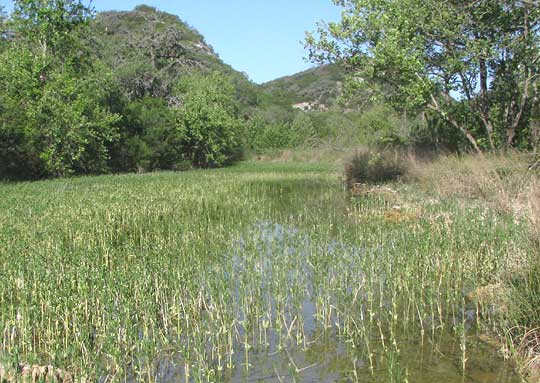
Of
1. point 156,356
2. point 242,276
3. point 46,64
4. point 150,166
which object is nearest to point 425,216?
point 242,276

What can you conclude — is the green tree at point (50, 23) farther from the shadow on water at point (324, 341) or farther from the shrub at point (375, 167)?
the shadow on water at point (324, 341)

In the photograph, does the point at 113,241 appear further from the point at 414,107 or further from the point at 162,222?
the point at 414,107

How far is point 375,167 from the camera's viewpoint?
2256 cm

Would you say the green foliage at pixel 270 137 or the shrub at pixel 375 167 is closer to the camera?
the shrub at pixel 375 167

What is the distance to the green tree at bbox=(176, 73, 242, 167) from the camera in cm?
4488

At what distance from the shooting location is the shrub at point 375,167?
2158 cm

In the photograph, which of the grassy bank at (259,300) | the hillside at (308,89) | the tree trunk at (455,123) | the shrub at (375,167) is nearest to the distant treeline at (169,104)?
the tree trunk at (455,123)

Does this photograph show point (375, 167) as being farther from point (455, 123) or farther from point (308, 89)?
point (308, 89)

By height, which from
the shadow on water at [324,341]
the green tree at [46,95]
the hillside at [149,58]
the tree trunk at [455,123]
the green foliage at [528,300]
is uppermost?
the hillside at [149,58]

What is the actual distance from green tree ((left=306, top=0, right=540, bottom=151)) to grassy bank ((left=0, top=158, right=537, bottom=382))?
644 centimetres

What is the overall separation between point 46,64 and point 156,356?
88.7 ft

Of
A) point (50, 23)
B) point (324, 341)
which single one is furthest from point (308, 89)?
point (324, 341)

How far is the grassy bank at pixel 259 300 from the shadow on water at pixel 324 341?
23 mm

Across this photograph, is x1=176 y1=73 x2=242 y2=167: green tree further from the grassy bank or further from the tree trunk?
the grassy bank
